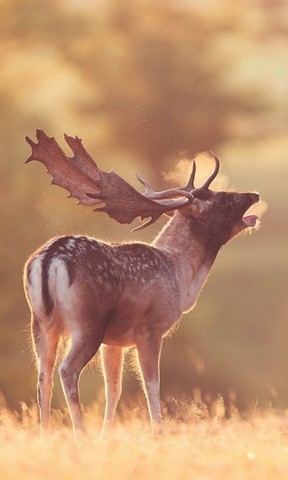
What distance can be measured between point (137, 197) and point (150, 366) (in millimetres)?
1652

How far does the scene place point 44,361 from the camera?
27.1 feet

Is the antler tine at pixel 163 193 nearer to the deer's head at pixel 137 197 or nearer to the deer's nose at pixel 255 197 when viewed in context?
the deer's head at pixel 137 197

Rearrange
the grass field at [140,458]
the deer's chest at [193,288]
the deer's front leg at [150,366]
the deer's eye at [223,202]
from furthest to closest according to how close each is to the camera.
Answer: the deer's eye at [223,202]
the deer's chest at [193,288]
the deer's front leg at [150,366]
the grass field at [140,458]

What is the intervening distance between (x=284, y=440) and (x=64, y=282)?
215 centimetres

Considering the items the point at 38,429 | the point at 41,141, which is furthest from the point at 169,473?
the point at 41,141

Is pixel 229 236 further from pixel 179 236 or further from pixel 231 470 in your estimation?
pixel 231 470

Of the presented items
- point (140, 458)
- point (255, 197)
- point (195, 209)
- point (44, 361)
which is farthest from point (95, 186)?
point (140, 458)

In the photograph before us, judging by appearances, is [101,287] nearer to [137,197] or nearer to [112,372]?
[112,372]

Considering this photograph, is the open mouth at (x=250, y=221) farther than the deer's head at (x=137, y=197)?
Yes

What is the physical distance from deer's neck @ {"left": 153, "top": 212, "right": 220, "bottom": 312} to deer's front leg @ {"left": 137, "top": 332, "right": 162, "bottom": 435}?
75cm

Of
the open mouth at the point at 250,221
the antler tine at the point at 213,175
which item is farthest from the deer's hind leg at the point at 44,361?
the open mouth at the point at 250,221

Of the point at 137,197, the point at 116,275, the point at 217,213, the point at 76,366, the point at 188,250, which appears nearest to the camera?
the point at 76,366

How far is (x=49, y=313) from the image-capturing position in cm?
806

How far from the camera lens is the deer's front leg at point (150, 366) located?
8.68 metres
